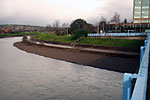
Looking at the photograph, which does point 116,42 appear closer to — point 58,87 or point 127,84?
point 58,87

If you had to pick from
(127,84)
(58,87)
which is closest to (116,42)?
(58,87)

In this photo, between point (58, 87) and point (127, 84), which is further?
point (58, 87)

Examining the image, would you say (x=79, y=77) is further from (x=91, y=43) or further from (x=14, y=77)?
(x=91, y=43)

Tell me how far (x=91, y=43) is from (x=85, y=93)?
30.3 m

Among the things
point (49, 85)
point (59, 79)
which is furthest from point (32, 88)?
point (59, 79)

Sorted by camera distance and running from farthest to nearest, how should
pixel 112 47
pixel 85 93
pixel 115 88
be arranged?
1. pixel 112 47
2. pixel 115 88
3. pixel 85 93

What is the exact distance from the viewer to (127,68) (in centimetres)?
2156

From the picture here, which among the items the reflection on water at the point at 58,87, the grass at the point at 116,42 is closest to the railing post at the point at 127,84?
the reflection on water at the point at 58,87

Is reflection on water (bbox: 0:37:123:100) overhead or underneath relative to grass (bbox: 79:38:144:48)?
underneath

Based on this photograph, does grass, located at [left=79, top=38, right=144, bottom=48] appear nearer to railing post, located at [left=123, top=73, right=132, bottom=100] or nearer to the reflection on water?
the reflection on water

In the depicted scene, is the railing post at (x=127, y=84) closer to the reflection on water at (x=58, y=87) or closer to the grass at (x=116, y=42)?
the reflection on water at (x=58, y=87)

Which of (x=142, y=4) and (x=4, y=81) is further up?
(x=142, y=4)

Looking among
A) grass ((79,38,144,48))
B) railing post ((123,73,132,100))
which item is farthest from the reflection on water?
grass ((79,38,144,48))

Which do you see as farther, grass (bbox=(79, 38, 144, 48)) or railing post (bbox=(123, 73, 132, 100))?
grass (bbox=(79, 38, 144, 48))
